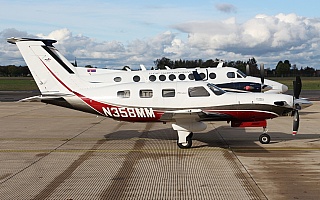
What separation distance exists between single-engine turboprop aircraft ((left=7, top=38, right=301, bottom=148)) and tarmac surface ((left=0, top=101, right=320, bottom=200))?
1041 mm

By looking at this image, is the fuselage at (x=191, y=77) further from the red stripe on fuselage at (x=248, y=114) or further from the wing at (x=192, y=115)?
the wing at (x=192, y=115)

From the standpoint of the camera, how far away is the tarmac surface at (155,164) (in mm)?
8508

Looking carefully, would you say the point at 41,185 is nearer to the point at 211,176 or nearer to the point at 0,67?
the point at 211,176

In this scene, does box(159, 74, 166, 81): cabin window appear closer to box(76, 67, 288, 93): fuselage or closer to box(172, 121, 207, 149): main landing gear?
box(76, 67, 288, 93): fuselage

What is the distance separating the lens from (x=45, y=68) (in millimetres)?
15547

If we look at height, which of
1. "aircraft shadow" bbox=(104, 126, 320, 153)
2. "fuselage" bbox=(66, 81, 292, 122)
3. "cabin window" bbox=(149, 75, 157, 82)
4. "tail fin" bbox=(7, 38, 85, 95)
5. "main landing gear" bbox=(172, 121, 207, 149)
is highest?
"tail fin" bbox=(7, 38, 85, 95)

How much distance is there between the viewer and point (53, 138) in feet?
53.2

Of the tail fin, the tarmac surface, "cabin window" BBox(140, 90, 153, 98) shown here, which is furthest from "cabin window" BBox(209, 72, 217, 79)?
the tail fin

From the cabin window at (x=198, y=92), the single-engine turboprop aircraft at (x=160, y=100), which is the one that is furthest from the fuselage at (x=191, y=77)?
the cabin window at (x=198, y=92)

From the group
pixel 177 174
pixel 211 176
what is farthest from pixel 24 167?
pixel 211 176

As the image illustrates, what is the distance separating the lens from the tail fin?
15391 mm

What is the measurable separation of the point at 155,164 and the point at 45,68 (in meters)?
6.84

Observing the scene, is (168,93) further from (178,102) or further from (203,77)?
(203,77)

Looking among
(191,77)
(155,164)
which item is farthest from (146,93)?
(191,77)
